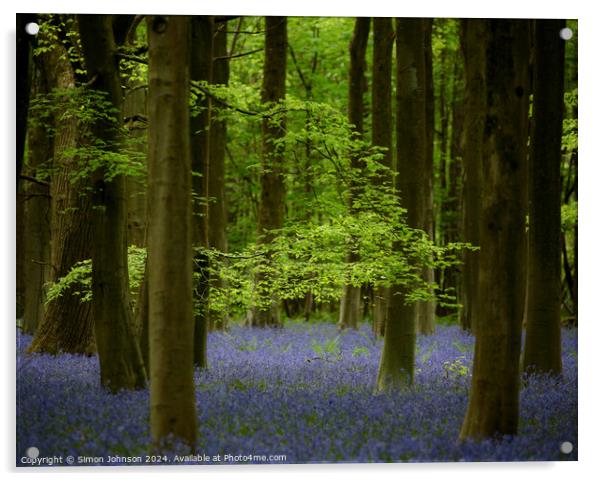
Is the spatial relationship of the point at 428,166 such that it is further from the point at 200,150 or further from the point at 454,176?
the point at 454,176

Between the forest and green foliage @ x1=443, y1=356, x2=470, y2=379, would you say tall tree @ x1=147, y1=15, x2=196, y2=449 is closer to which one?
the forest

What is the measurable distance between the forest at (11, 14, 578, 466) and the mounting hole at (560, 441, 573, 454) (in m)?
0.02

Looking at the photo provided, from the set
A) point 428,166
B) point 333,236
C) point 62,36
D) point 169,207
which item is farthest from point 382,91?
point 169,207

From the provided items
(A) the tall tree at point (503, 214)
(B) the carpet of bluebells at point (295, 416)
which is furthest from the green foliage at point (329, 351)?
(A) the tall tree at point (503, 214)

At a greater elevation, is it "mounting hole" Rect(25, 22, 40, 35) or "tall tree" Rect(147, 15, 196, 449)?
"mounting hole" Rect(25, 22, 40, 35)

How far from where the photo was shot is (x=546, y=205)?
10.5 meters

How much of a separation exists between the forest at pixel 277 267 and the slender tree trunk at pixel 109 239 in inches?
1.1

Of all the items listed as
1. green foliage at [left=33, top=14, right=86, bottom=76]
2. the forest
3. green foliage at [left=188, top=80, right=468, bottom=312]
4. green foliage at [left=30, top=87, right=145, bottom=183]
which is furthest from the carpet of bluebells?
green foliage at [left=33, top=14, right=86, bottom=76]

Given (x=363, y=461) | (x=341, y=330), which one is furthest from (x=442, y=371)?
(x=341, y=330)

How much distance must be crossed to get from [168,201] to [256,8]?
3.44 metres

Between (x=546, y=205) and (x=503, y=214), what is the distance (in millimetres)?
3943

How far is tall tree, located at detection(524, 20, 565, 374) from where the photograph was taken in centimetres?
1048

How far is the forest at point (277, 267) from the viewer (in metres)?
6.95
